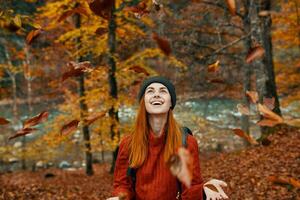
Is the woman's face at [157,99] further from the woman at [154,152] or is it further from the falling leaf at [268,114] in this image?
the falling leaf at [268,114]


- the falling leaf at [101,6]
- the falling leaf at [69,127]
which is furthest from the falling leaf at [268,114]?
the falling leaf at [69,127]

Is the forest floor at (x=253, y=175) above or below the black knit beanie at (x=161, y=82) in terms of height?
below

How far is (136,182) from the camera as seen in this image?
3199mm

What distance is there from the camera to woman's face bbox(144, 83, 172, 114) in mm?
3162

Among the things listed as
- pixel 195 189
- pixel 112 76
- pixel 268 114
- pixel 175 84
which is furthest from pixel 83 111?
pixel 268 114

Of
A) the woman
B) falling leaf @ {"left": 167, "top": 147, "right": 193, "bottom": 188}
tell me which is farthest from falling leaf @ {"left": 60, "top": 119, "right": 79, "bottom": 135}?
the woman

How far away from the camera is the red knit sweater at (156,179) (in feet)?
10.1

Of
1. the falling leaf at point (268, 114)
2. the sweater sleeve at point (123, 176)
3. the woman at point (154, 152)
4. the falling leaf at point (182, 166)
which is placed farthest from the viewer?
the sweater sleeve at point (123, 176)

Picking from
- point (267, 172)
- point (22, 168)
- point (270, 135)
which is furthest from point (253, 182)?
point (22, 168)

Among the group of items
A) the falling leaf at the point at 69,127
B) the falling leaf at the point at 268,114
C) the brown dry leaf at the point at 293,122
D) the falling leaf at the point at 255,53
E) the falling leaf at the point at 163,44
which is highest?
the falling leaf at the point at 163,44

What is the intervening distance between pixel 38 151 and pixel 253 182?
1246cm

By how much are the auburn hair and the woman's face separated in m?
0.09

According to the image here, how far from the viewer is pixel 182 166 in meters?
1.00

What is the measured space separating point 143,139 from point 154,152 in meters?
0.14
